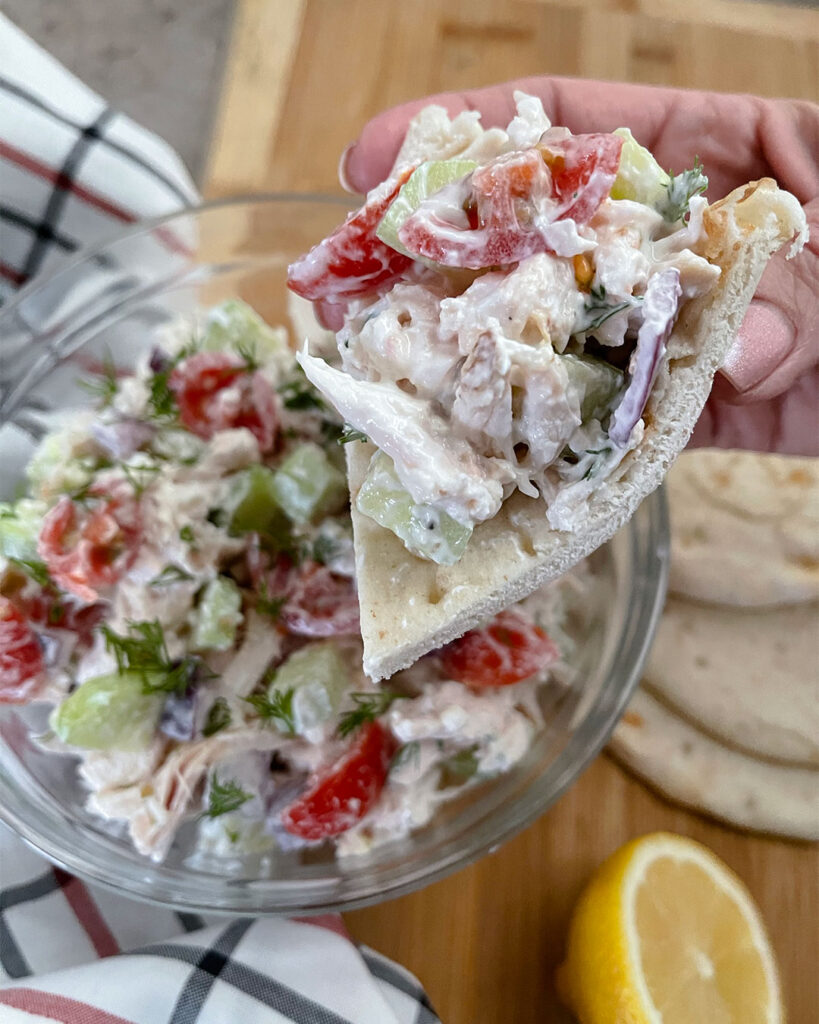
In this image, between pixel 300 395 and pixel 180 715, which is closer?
pixel 180 715

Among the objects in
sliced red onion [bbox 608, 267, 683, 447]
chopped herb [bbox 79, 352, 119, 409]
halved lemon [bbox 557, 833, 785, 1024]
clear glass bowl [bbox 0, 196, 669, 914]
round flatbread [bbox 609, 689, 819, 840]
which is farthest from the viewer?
chopped herb [bbox 79, 352, 119, 409]

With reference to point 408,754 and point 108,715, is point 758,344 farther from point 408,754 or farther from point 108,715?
point 108,715

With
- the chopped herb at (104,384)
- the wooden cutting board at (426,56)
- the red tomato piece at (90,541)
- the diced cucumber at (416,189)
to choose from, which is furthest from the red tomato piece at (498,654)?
the wooden cutting board at (426,56)

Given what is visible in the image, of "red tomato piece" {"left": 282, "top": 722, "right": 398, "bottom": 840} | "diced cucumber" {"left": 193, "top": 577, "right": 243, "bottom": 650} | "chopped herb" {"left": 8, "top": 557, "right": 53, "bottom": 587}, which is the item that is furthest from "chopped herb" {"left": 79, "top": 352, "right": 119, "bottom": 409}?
"red tomato piece" {"left": 282, "top": 722, "right": 398, "bottom": 840}

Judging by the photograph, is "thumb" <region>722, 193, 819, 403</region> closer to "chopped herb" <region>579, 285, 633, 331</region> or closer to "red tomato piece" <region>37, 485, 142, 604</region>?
"chopped herb" <region>579, 285, 633, 331</region>

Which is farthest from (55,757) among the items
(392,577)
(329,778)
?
(392,577)

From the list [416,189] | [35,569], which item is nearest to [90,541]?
[35,569]

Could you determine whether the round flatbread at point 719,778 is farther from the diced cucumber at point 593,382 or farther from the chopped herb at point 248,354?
the chopped herb at point 248,354
